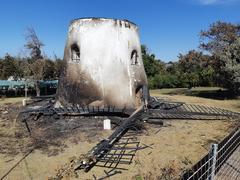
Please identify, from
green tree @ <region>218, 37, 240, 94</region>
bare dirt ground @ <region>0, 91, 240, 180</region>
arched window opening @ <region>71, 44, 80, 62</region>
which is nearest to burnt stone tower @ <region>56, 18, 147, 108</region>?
arched window opening @ <region>71, 44, 80, 62</region>

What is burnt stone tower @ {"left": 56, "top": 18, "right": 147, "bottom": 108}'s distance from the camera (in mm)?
15898

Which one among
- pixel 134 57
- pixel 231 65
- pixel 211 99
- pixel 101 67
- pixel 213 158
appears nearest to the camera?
pixel 213 158

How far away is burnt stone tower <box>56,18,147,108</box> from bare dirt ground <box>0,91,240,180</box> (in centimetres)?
224

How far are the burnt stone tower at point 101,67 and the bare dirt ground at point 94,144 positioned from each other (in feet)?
7.36

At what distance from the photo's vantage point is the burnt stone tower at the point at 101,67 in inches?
626

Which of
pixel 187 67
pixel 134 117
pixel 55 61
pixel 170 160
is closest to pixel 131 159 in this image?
pixel 170 160

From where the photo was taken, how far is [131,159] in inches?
366

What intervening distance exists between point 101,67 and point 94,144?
570 centimetres

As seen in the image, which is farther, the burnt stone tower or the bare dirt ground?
the burnt stone tower

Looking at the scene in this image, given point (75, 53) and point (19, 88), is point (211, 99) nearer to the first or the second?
point (75, 53)

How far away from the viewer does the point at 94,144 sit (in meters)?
11.2

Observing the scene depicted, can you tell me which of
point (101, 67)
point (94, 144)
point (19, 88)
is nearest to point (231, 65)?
point (101, 67)

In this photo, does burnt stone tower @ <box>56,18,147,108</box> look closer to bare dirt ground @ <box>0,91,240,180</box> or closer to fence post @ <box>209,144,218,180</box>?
bare dirt ground @ <box>0,91,240,180</box>

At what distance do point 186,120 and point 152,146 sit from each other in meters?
5.13
